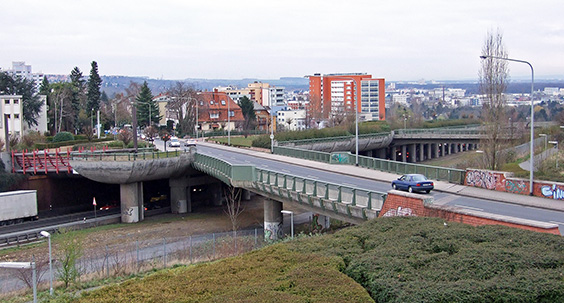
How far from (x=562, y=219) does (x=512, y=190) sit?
23.4 ft

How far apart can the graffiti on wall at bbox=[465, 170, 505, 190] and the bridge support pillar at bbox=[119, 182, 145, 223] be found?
2990cm

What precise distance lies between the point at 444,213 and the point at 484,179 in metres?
12.2

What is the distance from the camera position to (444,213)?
24.1m

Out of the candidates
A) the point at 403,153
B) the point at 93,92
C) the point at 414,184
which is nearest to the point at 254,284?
the point at 414,184

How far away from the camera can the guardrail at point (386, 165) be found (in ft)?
124

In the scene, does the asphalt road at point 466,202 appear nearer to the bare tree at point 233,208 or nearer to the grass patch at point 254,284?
the bare tree at point 233,208

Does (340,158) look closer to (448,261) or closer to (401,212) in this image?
(401,212)

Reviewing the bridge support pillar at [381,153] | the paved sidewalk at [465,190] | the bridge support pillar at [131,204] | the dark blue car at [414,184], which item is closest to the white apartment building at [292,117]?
the bridge support pillar at [381,153]

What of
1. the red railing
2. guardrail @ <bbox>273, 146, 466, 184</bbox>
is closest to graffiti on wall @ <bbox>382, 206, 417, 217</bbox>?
guardrail @ <bbox>273, 146, 466, 184</bbox>

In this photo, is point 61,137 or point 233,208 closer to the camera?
point 233,208

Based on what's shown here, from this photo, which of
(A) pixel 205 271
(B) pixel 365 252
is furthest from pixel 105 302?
(B) pixel 365 252

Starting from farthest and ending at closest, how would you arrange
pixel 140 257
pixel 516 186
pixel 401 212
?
pixel 140 257 < pixel 516 186 < pixel 401 212

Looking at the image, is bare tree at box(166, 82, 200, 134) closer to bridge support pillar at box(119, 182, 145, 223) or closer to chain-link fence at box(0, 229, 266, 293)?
bridge support pillar at box(119, 182, 145, 223)

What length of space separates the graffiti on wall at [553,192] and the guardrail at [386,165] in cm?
643
